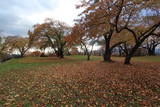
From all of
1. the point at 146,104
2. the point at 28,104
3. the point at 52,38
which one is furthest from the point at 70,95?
the point at 52,38

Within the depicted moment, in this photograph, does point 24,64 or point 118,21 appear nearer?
point 118,21

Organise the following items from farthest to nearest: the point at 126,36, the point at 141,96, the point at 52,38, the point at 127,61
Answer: the point at 52,38 → the point at 126,36 → the point at 127,61 → the point at 141,96

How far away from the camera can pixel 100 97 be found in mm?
3355

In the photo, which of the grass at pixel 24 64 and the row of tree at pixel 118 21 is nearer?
the row of tree at pixel 118 21

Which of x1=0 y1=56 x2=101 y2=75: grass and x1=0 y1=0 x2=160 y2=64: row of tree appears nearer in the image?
x1=0 y1=0 x2=160 y2=64: row of tree

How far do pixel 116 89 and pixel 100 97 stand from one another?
36.9 inches

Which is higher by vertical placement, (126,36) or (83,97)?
(126,36)

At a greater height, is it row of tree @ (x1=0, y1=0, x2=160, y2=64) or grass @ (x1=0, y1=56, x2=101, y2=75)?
row of tree @ (x1=0, y1=0, x2=160, y2=64)

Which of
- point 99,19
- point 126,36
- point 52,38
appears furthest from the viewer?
point 52,38

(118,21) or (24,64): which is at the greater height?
(118,21)

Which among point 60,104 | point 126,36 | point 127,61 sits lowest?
point 60,104

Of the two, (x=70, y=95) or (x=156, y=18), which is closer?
(x=70, y=95)

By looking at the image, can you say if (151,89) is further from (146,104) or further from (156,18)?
(156,18)

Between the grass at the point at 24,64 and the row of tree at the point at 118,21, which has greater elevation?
the row of tree at the point at 118,21
